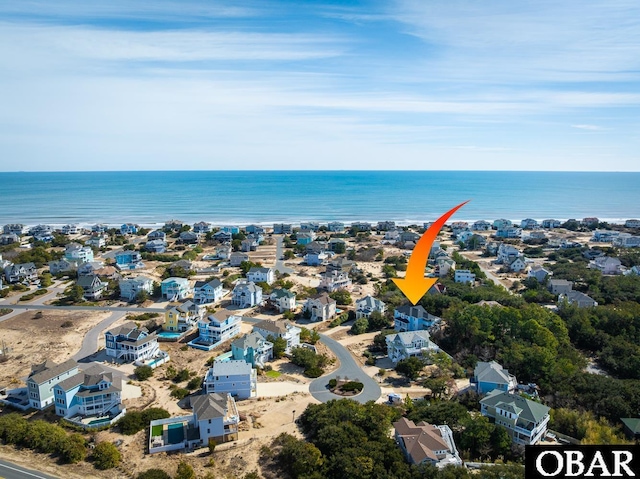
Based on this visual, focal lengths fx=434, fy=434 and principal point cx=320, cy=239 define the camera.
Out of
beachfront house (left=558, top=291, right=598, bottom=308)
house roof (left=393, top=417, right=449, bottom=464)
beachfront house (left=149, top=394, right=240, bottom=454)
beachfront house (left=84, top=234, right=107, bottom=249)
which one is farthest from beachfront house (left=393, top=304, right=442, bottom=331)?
beachfront house (left=84, top=234, right=107, bottom=249)

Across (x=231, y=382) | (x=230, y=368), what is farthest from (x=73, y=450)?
(x=230, y=368)

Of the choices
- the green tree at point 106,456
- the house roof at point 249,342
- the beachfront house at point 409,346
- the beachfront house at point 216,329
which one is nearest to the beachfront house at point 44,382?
the green tree at point 106,456

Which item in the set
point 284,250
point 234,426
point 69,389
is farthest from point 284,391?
point 284,250

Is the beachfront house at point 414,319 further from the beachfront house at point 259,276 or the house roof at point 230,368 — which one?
the beachfront house at point 259,276

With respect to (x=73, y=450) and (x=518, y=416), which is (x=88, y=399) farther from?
(x=518, y=416)

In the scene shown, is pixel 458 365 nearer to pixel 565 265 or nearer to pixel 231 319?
pixel 231 319
